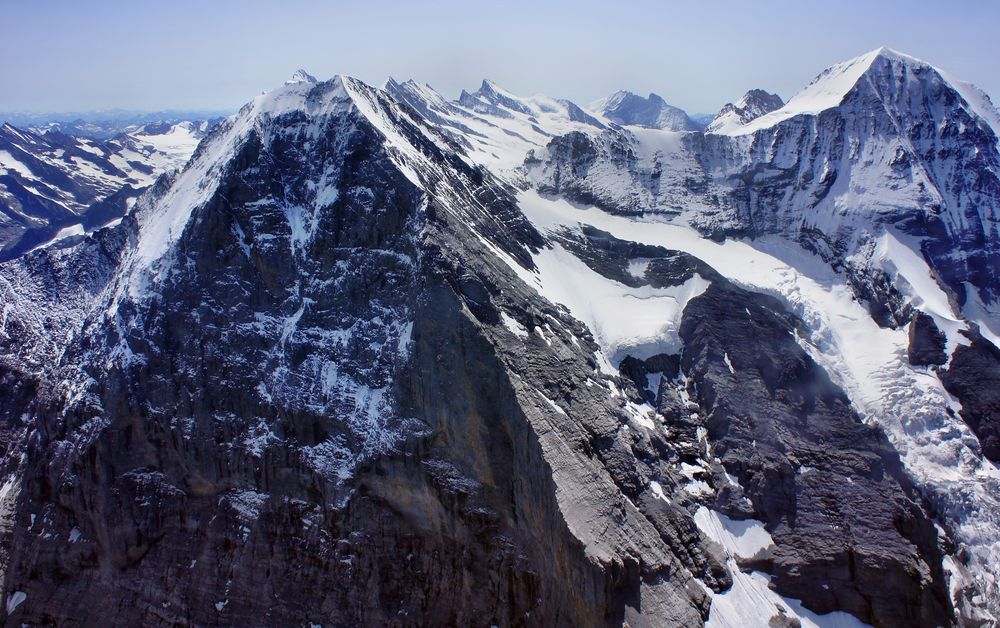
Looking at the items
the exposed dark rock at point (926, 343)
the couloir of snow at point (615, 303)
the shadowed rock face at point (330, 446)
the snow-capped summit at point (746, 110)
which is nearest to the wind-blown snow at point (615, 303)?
the couloir of snow at point (615, 303)

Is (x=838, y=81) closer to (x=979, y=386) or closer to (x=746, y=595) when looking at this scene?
(x=979, y=386)

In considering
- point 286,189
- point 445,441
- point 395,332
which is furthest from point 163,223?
point 445,441

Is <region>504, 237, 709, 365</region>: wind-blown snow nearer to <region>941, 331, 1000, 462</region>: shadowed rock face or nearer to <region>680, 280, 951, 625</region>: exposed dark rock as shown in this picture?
<region>680, 280, 951, 625</region>: exposed dark rock

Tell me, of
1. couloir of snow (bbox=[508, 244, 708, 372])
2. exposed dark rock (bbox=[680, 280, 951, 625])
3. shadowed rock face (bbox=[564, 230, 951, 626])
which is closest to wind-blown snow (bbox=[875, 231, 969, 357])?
shadowed rock face (bbox=[564, 230, 951, 626])

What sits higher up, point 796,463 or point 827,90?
point 827,90

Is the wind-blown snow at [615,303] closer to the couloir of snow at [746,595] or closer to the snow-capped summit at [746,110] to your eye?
the couloir of snow at [746,595]

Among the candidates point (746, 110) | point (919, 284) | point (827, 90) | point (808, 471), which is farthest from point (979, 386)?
point (746, 110)

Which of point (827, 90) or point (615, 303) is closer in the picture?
point (615, 303)
